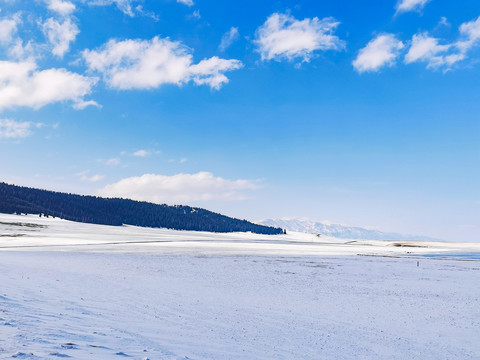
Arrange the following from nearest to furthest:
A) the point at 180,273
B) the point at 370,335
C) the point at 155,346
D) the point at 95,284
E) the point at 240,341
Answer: the point at 155,346, the point at 240,341, the point at 370,335, the point at 95,284, the point at 180,273

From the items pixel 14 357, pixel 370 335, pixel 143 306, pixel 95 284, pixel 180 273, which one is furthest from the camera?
pixel 180 273

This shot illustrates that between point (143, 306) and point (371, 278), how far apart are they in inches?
862

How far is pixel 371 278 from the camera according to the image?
3194 centimetres

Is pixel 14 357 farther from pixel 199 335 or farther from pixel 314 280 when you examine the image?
pixel 314 280

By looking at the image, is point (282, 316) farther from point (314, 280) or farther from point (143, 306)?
point (314, 280)

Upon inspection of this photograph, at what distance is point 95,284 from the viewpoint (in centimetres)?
2189

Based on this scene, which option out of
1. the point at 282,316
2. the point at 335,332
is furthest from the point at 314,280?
the point at 335,332

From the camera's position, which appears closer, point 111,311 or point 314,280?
point 111,311

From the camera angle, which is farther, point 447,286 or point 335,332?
point 447,286

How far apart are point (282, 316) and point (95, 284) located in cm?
1147

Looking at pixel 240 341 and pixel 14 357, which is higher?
pixel 14 357

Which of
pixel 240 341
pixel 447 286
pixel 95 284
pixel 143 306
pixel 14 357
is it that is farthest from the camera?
pixel 447 286

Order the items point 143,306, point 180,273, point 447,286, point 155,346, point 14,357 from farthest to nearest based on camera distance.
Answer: point 180,273
point 447,286
point 143,306
point 155,346
point 14,357

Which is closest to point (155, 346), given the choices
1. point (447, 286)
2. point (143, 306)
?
point (143, 306)
